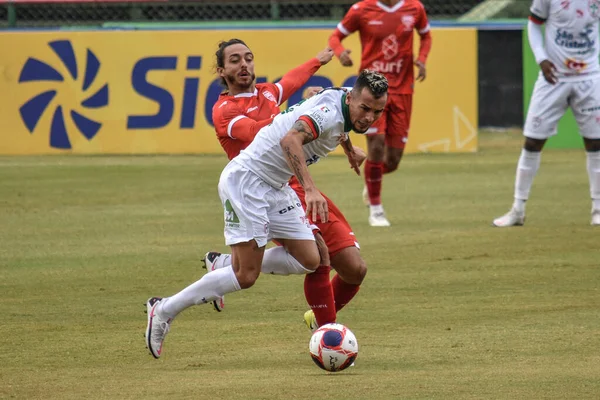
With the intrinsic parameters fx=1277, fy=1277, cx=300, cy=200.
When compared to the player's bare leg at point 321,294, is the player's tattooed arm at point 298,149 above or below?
above

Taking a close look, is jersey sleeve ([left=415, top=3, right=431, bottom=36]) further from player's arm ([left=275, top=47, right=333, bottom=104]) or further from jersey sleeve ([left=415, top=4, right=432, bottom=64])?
player's arm ([left=275, top=47, right=333, bottom=104])

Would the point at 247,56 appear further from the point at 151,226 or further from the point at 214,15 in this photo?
the point at 214,15

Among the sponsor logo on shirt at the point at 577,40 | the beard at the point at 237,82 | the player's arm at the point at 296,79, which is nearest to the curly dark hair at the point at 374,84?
the beard at the point at 237,82

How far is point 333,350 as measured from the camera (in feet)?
21.3

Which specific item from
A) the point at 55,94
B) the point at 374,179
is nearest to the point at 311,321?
the point at 374,179

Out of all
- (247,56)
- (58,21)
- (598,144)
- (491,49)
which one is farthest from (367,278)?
(58,21)

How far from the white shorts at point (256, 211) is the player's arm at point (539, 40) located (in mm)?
5214

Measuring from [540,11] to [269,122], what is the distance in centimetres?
514

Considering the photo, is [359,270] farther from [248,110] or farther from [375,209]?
[375,209]

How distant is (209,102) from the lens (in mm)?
18422

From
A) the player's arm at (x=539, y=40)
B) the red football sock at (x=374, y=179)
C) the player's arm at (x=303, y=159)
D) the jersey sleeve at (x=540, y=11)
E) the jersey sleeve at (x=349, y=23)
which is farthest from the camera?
the jersey sleeve at (x=349, y=23)

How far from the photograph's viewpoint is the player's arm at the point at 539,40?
38.4ft

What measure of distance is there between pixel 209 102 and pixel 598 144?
769 cm

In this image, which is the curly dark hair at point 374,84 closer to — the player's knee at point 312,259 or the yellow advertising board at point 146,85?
the player's knee at point 312,259
